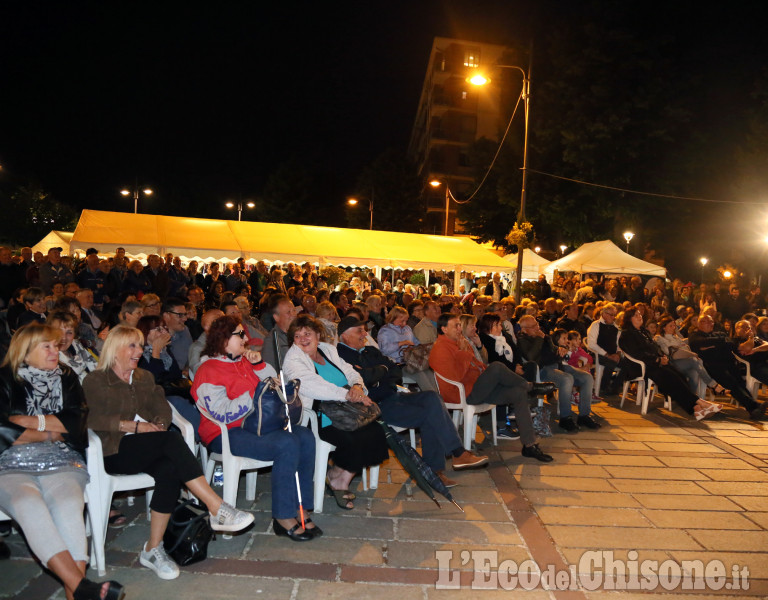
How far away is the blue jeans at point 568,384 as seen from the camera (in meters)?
6.78

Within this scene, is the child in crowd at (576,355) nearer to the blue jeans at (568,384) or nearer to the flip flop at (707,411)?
the blue jeans at (568,384)

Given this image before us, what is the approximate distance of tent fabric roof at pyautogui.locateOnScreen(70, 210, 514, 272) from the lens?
14.1 m

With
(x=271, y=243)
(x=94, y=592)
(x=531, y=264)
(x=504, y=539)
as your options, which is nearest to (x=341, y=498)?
(x=504, y=539)

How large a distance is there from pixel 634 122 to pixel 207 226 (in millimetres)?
15328

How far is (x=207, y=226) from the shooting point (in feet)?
54.2

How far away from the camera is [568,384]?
680cm

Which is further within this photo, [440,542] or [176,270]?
[176,270]

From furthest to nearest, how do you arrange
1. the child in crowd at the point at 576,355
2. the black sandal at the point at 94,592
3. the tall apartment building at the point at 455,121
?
the tall apartment building at the point at 455,121 → the child in crowd at the point at 576,355 → the black sandal at the point at 94,592

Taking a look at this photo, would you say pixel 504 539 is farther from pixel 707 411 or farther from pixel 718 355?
pixel 718 355

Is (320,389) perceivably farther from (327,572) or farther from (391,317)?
(391,317)

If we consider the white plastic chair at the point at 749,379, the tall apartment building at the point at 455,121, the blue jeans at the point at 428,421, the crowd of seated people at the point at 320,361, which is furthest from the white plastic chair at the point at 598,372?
the tall apartment building at the point at 455,121

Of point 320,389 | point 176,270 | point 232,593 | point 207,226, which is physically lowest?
Answer: point 232,593

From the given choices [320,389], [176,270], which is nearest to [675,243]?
[176,270]

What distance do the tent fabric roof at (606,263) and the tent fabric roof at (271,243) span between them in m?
1.97
